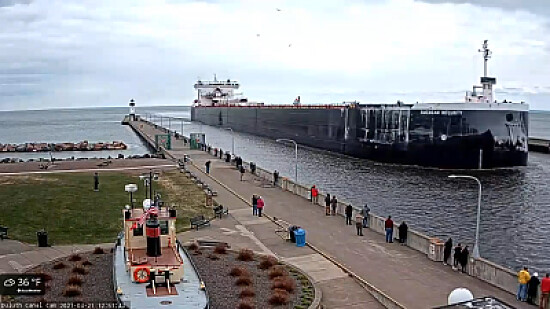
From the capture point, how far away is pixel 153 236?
1545 centimetres

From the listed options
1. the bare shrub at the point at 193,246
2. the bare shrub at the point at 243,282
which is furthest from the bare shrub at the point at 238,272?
the bare shrub at the point at 193,246

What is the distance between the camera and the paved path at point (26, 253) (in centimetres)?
1900

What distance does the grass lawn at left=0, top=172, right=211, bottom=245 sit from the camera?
80.0ft

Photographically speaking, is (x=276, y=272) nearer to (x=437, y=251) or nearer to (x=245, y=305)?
(x=245, y=305)

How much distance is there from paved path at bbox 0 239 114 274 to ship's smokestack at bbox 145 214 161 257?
590cm

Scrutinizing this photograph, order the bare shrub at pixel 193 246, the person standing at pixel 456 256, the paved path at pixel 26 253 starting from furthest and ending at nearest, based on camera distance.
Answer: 1. the bare shrub at pixel 193 246
2. the paved path at pixel 26 253
3. the person standing at pixel 456 256

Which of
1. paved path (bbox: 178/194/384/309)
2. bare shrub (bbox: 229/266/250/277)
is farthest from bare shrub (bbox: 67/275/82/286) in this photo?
paved path (bbox: 178/194/384/309)

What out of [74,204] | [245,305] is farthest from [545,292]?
[74,204]

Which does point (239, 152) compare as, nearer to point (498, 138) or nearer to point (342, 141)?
point (342, 141)

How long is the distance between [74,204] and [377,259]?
59.8 feet

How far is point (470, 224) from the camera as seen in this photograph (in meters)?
31.5

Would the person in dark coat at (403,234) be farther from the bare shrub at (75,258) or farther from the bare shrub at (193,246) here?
the bare shrub at (75,258)

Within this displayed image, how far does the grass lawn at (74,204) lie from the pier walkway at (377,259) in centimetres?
401

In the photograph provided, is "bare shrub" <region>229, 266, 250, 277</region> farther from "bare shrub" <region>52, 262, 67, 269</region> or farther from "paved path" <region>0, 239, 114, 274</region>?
"paved path" <region>0, 239, 114, 274</region>
